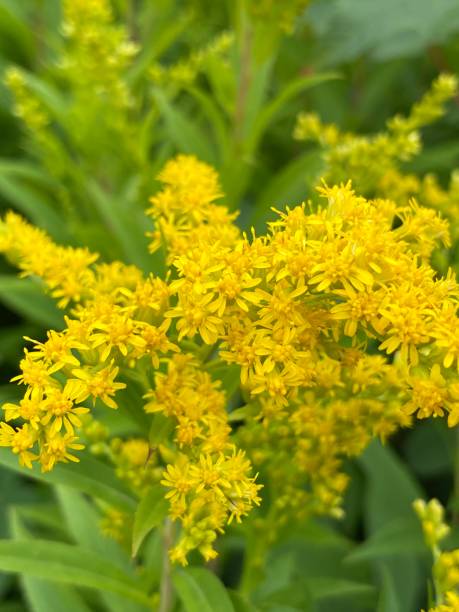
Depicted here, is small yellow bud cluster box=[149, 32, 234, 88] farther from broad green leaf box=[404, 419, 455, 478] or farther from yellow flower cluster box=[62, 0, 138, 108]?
broad green leaf box=[404, 419, 455, 478]

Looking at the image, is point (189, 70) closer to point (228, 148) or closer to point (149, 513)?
point (228, 148)

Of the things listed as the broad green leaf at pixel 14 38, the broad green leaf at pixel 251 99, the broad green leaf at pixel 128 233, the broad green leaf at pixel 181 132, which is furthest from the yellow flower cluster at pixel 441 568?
the broad green leaf at pixel 14 38

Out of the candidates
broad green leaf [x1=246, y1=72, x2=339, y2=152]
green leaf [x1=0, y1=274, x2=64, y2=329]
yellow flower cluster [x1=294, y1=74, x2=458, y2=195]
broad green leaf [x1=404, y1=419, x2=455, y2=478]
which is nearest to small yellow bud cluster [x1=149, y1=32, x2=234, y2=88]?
broad green leaf [x1=246, y1=72, x2=339, y2=152]

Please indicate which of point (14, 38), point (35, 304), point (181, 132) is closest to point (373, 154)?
point (181, 132)

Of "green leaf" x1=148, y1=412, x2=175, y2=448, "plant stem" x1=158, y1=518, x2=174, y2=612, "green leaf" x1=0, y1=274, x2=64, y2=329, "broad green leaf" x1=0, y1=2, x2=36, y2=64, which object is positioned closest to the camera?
"green leaf" x1=148, y1=412, x2=175, y2=448

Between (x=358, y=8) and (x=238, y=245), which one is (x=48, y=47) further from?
(x=238, y=245)

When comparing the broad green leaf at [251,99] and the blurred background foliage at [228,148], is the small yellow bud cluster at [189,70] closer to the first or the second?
the blurred background foliage at [228,148]

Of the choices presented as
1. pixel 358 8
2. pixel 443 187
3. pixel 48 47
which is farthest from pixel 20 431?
pixel 48 47
